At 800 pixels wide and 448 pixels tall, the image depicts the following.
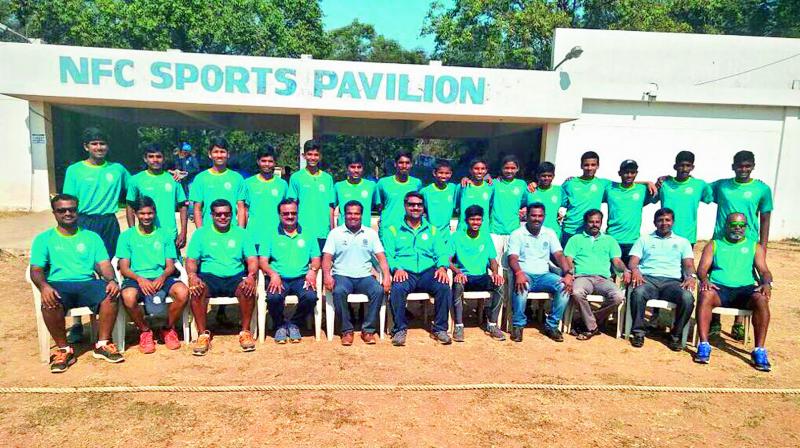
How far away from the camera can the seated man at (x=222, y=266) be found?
4059mm

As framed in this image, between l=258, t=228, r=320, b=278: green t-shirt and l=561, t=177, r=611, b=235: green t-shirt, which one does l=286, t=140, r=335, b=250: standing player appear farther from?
l=561, t=177, r=611, b=235: green t-shirt

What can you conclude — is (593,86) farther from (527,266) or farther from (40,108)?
(40,108)

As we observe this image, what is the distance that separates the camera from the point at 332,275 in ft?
14.3

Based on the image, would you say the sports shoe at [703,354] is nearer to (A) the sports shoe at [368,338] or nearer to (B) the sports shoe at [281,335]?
(A) the sports shoe at [368,338]

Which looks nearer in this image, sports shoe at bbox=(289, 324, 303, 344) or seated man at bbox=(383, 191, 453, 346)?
sports shoe at bbox=(289, 324, 303, 344)

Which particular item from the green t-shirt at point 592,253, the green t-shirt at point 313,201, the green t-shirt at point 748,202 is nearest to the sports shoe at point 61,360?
the green t-shirt at point 313,201

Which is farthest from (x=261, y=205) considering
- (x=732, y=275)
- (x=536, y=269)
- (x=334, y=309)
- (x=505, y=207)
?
(x=732, y=275)

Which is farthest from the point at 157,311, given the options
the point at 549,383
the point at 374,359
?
the point at 549,383

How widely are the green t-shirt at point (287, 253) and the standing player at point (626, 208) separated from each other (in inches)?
115

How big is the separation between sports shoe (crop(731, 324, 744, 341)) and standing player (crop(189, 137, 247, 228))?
4.66 meters

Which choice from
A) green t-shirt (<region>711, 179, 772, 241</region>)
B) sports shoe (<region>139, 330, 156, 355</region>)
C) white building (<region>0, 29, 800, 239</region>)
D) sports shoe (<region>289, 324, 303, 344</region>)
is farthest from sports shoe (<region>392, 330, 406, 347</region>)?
white building (<region>0, 29, 800, 239</region>)

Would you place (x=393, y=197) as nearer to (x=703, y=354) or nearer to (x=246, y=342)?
(x=246, y=342)

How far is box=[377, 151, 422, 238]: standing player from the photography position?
15.8 feet

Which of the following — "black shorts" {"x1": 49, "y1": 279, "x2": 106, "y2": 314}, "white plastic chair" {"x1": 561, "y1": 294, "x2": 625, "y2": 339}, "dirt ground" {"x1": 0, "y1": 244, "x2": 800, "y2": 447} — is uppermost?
"black shorts" {"x1": 49, "y1": 279, "x2": 106, "y2": 314}
